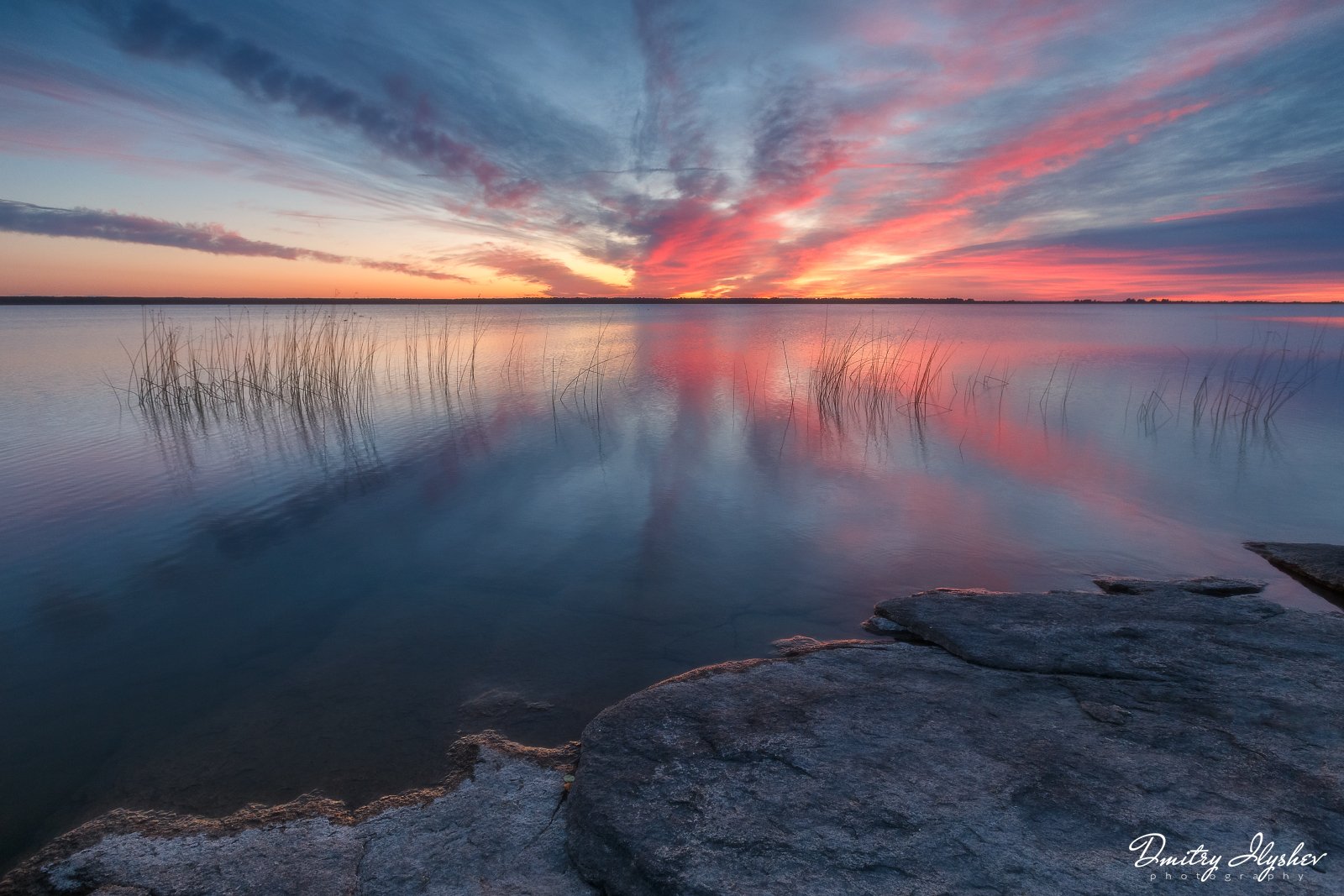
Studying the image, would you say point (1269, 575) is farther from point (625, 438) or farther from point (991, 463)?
point (625, 438)

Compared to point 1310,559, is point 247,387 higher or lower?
higher

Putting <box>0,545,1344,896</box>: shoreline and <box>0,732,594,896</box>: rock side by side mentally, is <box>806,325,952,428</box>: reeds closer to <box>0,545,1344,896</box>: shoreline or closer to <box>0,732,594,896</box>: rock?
<box>0,545,1344,896</box>: shoreline

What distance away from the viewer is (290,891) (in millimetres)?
2055

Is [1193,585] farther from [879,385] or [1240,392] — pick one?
[1240,392]

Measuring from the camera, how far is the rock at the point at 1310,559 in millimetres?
4789

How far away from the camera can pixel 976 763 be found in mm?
2424

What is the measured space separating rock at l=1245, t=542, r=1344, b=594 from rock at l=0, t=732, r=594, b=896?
20.1 feet

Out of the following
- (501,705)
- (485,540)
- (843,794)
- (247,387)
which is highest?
(247,387)

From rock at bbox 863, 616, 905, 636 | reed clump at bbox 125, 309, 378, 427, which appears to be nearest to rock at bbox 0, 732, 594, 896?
rock at bbox 863, 616, 905, 636

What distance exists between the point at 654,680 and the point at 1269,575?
5432 mm

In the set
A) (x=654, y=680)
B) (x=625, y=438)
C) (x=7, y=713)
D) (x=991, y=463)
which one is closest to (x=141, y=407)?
(x=625, y=438)

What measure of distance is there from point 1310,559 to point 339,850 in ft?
24.0

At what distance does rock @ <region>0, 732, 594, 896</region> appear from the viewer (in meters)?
2.09

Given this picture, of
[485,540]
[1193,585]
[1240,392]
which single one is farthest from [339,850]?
[1240,392]
